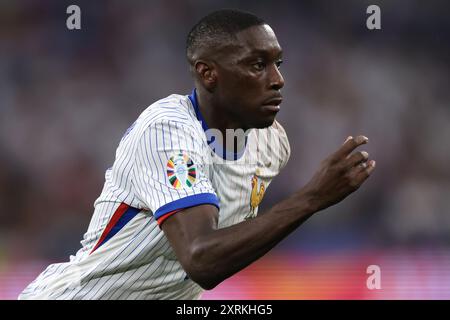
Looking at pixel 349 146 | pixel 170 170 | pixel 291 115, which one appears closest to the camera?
pixel 349 146

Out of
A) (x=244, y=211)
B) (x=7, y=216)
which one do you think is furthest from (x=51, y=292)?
(x=7, y=216)

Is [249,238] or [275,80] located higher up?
[275,80]

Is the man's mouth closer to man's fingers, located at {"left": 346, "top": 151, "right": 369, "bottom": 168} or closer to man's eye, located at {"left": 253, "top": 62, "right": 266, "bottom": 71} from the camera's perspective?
man's eye, located at {"left": 253, "top": 62, "right": 266, "bottom": 71}

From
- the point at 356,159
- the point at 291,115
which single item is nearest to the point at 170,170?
the point at 356,159

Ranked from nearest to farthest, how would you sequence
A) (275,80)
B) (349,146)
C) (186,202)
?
(349,146) < (186,202) < (275,80)

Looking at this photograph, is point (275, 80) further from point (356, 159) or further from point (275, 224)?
point (275, 224)

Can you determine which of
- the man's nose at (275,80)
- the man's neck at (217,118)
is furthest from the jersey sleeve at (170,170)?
the man's nose at (275,80)

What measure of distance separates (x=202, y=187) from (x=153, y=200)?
20cm

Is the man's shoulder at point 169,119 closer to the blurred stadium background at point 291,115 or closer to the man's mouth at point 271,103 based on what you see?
the man's mouth at point 271,103

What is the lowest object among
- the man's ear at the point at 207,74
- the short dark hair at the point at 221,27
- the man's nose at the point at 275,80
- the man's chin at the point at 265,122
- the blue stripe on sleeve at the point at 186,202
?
the blue stripe on sleeve at the point at 186,202

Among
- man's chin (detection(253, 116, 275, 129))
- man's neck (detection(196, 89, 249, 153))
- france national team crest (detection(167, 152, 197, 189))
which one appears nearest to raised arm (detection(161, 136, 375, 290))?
france national team crest (detection(167, 152, 197, 189))

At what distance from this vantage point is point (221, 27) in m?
3.32

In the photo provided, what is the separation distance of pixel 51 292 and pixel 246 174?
1032mm

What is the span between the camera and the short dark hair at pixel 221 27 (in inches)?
129
